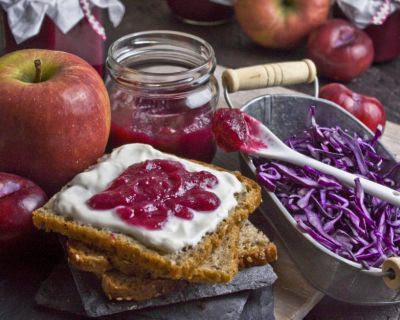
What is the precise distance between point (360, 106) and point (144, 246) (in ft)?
4.13

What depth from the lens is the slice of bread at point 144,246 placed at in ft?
5.44

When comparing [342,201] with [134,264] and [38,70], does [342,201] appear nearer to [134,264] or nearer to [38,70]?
[134,264]

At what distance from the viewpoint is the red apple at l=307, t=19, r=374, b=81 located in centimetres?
327

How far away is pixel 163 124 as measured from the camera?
2.17 meters

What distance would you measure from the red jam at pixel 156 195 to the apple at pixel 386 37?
1826 millimetres

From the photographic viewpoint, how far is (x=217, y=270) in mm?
1699

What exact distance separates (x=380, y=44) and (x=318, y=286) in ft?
6.26

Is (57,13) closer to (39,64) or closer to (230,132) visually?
(39,64)

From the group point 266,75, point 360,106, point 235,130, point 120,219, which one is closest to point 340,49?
point 360,106

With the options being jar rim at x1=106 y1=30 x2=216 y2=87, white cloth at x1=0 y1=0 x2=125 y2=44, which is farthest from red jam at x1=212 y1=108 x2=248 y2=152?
white cloth at x1=0 y1=0 x2=125 y2=44

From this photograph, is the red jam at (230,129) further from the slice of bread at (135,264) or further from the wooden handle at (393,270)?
the wooden handle at (393,270)

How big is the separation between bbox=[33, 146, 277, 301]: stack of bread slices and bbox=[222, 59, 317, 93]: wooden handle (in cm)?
64

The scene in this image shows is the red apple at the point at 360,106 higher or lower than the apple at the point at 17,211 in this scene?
lower

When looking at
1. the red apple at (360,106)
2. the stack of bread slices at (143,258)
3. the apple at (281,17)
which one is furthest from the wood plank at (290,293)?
the apple at (281,17)
